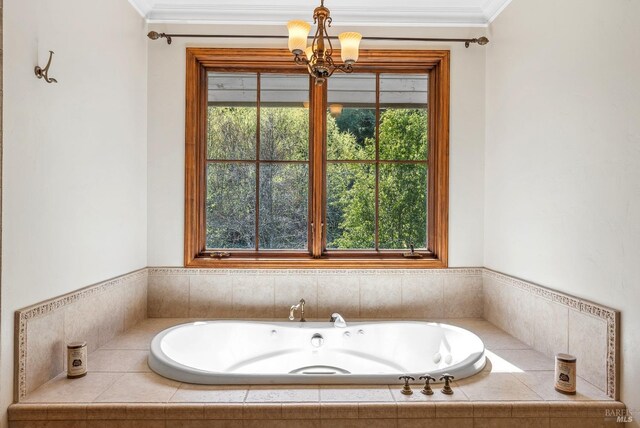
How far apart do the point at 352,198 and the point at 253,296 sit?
2.95 ft

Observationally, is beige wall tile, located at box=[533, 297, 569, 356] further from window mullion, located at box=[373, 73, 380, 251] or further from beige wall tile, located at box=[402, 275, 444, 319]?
window mullion, located at box=[373, 73, 380, 251]

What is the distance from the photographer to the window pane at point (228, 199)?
8.51ft

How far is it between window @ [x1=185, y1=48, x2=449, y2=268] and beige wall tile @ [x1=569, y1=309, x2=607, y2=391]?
0.98m

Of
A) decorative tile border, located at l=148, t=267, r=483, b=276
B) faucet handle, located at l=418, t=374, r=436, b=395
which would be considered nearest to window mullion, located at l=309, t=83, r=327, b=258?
decorative tile border, located at l=148, t=267, r=483, b=276

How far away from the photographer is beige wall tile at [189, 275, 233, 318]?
2.45 metres

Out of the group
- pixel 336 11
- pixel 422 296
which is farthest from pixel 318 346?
pixel 336 11

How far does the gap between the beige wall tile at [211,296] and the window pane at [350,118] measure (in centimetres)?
109

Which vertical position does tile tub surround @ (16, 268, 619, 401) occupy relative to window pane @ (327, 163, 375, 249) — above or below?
below

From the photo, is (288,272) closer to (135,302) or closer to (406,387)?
(135,302)

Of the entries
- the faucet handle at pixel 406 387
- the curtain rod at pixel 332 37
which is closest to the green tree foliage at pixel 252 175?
the curtain rod at pixel 332 37

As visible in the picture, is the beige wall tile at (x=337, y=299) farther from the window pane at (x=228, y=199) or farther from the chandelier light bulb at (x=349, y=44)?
the chandelier light bulb at (x=349, y=44)

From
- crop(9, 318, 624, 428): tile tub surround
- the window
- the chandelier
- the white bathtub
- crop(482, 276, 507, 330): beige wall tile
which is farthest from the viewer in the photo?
the window

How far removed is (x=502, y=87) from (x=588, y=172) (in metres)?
0.90

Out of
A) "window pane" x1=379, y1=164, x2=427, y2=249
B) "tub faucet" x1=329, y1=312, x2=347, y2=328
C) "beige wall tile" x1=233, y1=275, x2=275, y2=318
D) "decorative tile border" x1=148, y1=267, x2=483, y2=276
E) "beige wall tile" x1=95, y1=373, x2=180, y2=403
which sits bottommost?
"beige wall tile" x1=95, y1=373, x2=180, y2=403
